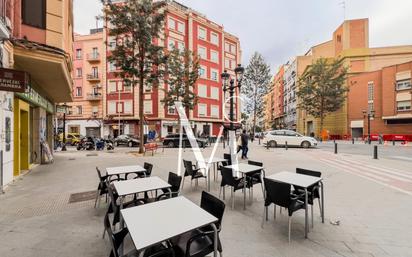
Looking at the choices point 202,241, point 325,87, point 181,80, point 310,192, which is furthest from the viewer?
point 325,87

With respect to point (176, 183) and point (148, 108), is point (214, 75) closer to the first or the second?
point (148, 108)

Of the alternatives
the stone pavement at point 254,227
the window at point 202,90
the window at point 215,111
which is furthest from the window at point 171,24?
the stone pavement at point 254,227

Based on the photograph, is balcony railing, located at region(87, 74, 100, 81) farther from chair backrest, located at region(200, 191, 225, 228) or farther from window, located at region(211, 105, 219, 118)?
chair backrest, located at region(200, 191, 225, 228)

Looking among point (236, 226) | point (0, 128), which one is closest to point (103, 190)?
point (236, 226)

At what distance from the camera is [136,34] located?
13.5 metres

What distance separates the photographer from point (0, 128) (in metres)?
5.75

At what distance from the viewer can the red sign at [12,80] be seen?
15.2 ft

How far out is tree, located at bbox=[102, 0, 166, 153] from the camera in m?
13.1

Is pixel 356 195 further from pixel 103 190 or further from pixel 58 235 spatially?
pixel 58 235

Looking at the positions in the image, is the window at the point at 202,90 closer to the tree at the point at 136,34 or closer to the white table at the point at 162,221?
the tree at the point at 136,34

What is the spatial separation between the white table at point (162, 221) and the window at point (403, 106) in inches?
1573

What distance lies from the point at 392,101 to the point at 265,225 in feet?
128

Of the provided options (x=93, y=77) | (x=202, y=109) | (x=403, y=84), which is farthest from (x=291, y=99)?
Result: (x=93, y=77)

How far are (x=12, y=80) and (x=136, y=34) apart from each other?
10122 millimetres
